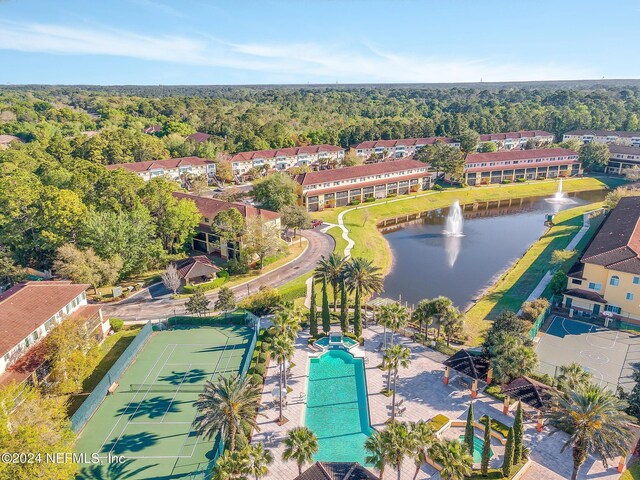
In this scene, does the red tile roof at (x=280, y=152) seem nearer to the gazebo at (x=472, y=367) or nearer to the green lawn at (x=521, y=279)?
the green lawn at (x=521, y=279)

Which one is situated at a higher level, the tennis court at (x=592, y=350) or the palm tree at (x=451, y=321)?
the palm tree at (x=451, y=321)

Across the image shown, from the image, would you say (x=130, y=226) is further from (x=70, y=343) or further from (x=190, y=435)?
(x=190, y=435)

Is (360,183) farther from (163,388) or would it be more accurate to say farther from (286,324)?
(163,388)

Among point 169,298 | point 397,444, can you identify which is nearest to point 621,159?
point 169,298

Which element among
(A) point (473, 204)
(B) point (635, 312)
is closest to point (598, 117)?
(A) point (473, 204)

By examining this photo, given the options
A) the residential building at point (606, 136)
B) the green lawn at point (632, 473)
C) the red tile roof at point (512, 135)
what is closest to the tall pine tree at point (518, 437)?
the green lawn at point (632, 473)

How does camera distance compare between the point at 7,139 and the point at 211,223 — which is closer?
the point at 211,223

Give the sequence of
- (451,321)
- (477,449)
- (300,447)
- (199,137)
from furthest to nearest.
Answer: (199,137)
(451,321)
(477,449)
(300,447)
